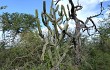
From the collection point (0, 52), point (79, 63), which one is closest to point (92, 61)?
point (79, 63)

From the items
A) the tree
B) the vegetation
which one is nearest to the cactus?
the vegetation

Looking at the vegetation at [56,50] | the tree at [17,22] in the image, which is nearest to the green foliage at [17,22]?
the tree at [17,22]

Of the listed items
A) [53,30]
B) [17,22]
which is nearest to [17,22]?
[17,22]

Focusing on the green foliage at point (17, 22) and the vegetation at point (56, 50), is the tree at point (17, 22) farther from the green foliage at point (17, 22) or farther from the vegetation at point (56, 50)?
the vegetation at point (56, 50)

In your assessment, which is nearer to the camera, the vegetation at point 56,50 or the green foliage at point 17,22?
the vegetation at point 56,50

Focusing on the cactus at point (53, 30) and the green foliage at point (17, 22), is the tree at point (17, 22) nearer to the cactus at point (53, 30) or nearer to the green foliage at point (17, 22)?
the green foliage at point (17, 22)

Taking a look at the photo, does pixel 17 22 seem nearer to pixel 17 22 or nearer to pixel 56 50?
pixel 17 22

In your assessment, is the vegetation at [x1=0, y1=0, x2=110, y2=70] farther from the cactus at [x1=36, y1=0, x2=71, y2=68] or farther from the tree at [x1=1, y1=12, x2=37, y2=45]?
the tree at [x1=1, y1=12, x2=37, y2=45]

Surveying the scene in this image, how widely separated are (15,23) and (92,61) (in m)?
20.0

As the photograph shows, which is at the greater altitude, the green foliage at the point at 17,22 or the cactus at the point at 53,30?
the green foliage at the point at 17,22

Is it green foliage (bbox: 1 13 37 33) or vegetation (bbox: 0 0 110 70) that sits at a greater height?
green foliage (bbox: 1 13 37 33)

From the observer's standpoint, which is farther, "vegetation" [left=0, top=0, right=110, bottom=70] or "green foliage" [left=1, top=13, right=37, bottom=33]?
"green foliage" [left=1, top=13, right=37, bottom=33]

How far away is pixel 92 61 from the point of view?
484 inches

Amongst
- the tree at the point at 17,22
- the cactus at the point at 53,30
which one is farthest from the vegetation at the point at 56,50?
the tree at the point at 17,22
